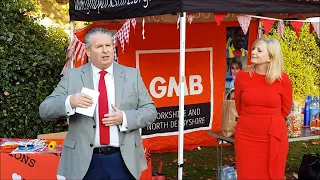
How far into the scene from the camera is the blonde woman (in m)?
3.93

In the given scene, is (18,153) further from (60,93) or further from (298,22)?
(298,22)

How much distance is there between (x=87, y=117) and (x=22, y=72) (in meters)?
3.81

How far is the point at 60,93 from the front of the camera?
2639 millimetres

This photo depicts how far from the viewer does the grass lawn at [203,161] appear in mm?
6068

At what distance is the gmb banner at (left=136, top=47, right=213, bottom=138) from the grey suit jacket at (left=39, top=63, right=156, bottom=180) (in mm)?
3742

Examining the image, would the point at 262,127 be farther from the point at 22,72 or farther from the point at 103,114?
the point at 22,72

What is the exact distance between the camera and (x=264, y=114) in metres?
3.96

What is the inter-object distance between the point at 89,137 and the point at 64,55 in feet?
13.7

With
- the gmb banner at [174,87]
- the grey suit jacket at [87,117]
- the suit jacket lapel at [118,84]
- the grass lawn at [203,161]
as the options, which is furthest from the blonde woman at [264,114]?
the gmb banner at [174,87]

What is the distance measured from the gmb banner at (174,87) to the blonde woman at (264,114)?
2644 millimetres

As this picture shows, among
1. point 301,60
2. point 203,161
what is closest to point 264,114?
point 203,161

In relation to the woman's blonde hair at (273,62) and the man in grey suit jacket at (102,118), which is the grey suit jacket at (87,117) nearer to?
the man in grey suit jacket at (102,118)

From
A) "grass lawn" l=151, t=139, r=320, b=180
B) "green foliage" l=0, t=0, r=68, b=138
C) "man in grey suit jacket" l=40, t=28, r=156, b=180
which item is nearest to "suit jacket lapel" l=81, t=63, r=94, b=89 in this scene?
"man in grey suit jacket" l=40, t=28, r=156, b=180

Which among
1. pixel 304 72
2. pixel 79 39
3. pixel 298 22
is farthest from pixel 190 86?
pixel 304 72
